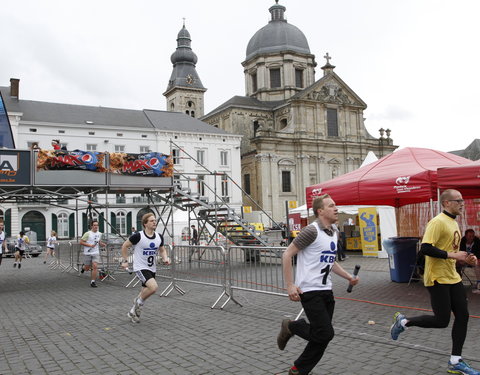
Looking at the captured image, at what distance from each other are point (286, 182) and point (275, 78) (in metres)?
18.7

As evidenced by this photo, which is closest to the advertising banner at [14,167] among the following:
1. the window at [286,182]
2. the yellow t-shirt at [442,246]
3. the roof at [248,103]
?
the yellow t-shirt at [442,246]

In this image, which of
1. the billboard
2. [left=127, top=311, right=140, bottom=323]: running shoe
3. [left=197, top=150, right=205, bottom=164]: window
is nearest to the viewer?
[left=127, top=311, right=140, bottom=323]: running shoe

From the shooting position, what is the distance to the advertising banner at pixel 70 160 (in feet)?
46.1

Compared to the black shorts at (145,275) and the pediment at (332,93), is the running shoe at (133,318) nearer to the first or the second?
the black shorts at (145,275)

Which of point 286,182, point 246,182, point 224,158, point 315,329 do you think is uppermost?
point 224,158

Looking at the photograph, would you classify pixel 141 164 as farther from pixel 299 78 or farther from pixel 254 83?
pixel 299 78

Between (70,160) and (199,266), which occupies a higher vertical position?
(70,160)

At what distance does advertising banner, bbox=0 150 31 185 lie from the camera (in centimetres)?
1351

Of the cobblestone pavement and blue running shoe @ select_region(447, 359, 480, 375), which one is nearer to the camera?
blue running shoe @ select_region(447, 359, 480, 375)

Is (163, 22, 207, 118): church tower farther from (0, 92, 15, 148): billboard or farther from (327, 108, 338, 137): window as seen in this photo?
(0, 92, 15, 148): billboard

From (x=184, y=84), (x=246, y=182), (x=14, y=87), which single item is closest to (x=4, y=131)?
(x=14, y=87)

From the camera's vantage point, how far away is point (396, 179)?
10.5 m

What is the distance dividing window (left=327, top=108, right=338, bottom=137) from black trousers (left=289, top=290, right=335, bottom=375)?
64.6 m

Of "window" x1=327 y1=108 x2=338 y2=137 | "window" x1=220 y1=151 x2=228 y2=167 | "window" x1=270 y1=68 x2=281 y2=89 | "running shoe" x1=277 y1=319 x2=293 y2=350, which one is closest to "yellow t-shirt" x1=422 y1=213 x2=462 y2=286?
"running shoe" x1=277 y1=319 x2=293 y2=350
